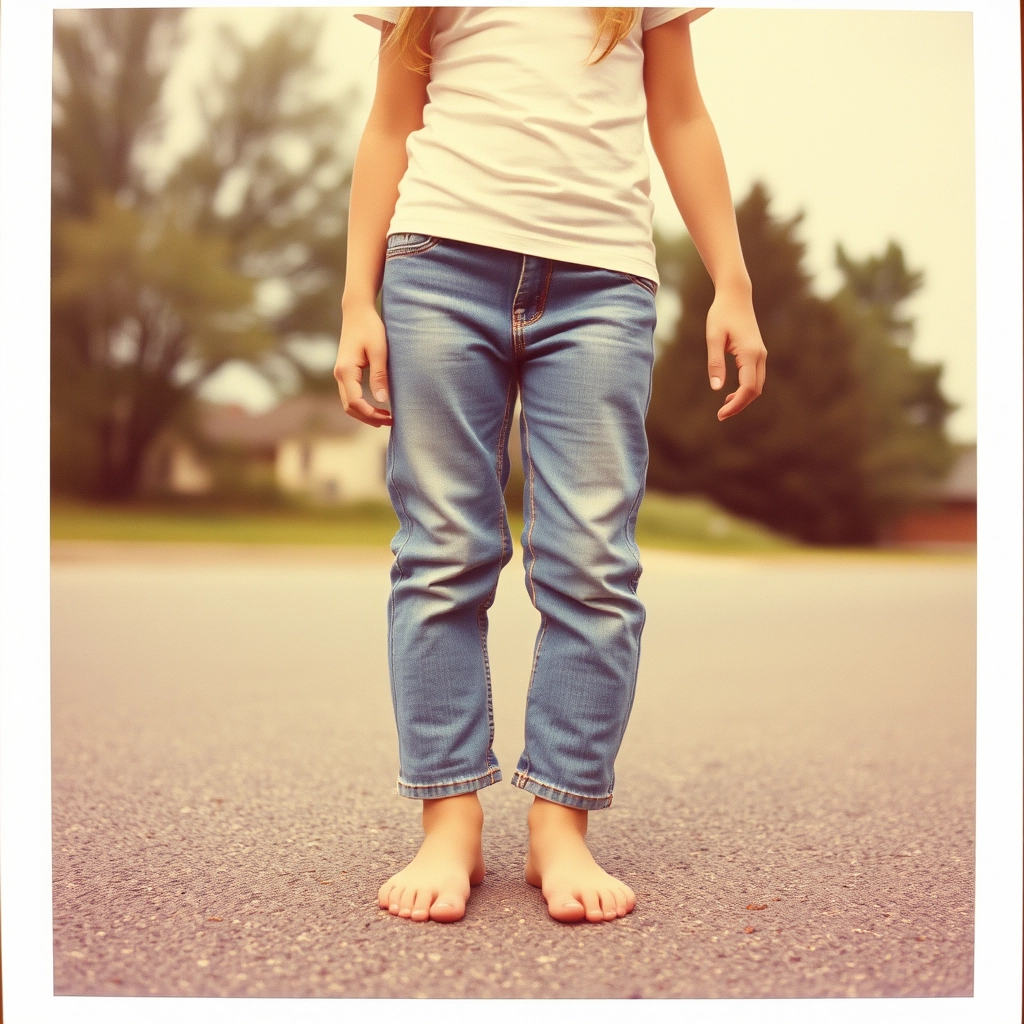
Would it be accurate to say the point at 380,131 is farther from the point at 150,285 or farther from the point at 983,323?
the point at 150,285

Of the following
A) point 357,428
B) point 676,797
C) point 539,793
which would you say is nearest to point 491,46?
point 539,793

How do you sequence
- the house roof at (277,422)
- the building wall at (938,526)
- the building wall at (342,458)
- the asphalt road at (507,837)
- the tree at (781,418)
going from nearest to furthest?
1. the asphalt road at (507,837)
2. the tree at (781,418)
3. the house roof at (277,422)
4. the building wall at (342,458)
5. the building wall at (938,526)

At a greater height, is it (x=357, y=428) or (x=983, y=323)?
(x=357, y=428)

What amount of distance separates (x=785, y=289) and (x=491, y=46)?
1935cm

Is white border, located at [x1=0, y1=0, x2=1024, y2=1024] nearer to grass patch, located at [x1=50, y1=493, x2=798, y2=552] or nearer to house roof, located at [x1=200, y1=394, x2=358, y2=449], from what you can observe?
grass patch, located at [x1=50, y1=493, x2=798, y2=552]

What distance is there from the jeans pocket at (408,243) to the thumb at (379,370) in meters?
0.11

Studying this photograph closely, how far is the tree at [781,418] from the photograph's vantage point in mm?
18812

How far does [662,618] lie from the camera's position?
189 inches

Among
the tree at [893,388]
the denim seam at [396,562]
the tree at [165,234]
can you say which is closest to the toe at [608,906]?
the denim seam at [396,562]

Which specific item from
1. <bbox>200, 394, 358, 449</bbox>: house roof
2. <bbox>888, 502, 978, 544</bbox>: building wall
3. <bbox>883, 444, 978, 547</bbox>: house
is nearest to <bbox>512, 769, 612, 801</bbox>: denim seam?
<bbox>200, 394, 358, 449</bbox>: house roof

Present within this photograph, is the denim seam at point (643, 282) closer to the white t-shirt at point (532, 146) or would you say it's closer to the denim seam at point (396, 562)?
the white t-shirt at point (532, 146)

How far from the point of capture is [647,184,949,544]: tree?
1881 cm

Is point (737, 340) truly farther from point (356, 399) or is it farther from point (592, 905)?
point (592, 905)

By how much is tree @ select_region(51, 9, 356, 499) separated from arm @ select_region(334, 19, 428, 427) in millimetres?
14891
